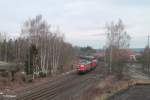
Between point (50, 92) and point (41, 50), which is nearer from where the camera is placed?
point (50, 92)

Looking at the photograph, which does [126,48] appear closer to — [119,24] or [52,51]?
[119,24]

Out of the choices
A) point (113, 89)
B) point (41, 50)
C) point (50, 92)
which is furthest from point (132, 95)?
point (41, 50)

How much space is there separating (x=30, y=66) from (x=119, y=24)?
41116 mm

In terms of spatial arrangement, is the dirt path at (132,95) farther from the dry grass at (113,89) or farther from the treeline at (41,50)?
the treeline at (41,50)

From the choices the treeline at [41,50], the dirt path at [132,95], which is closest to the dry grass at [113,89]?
the dirt path at [132,95]

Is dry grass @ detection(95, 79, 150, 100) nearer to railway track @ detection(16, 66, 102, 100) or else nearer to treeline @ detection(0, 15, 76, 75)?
railway track @ detection(16, 66, 102, 100)

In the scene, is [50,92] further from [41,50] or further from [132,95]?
[41,50]

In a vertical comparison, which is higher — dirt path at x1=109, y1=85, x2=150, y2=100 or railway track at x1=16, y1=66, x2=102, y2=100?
railway track at x1=16, y1=66, x2=102, y2=100

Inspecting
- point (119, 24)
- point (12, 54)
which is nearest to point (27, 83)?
point (119, 24)

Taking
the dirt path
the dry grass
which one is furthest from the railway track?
the dirt path

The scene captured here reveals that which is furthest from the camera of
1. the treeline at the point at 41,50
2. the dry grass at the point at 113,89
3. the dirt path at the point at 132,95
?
the treeline at the point at 41,50

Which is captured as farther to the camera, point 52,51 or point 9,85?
point 52,51

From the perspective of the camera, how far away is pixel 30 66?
198ft

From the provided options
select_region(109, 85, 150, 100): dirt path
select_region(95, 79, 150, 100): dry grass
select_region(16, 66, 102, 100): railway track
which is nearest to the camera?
select_region(16, 66, 102, 100): railway track
